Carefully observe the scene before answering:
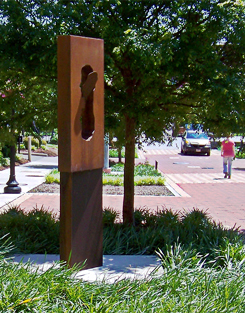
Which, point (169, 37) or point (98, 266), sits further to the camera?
point (169, 37)

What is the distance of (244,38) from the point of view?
6.18 m

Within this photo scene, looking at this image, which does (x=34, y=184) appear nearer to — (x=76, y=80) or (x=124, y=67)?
(x=124, y=67)

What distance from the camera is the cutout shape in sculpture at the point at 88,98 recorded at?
4.86 m

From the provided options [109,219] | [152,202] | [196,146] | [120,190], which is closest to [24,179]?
[120,190]

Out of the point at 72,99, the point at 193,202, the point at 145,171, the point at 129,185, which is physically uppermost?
the point at 72,99

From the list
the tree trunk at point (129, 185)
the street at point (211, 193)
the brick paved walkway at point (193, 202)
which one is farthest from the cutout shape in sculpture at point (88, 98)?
the brick paved walkway at point (193, 202)

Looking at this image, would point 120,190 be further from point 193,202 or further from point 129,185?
point 129,185

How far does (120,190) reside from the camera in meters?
14.1

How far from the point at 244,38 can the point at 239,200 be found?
7.27 meters

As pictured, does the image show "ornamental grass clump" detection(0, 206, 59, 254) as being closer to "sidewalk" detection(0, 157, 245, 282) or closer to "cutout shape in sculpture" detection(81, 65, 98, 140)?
"sidewalk" detection(0, 157, 245, 282)

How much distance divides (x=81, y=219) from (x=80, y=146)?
31.4 inches

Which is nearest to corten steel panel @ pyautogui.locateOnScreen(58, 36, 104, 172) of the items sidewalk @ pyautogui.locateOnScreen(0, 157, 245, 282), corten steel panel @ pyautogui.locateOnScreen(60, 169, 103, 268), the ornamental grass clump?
corten steel panel @ pyautogui.locateOnScreen(60, 169, 103, 268)

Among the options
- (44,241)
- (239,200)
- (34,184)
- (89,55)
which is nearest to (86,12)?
(89,55)

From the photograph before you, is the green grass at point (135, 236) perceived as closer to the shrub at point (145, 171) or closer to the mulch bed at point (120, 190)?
the mulch bed at point (120, 190)
